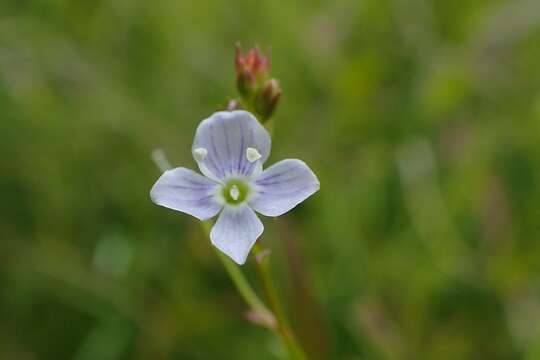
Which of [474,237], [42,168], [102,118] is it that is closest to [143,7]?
[102,118]

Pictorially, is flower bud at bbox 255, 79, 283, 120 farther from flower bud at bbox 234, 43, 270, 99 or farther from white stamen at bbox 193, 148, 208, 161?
white stamen at bbox 193, 148, 208, 161

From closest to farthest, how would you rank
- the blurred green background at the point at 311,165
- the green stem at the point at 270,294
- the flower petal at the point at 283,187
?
the flower petal at the point at 283,187 → the green stem at the point at 270,294 → the blurred green background at the point at 311,165

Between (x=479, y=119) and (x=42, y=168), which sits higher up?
(x=479, y=119)

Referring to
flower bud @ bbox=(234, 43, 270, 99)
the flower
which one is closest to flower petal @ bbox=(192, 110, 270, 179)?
the flower

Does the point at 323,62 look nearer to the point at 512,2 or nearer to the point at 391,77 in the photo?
the point at 391,77

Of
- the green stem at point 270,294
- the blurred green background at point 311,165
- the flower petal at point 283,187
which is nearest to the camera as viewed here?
the flower petal at point 283,187

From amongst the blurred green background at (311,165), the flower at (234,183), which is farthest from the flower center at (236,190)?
the blurred green background at (311,165)

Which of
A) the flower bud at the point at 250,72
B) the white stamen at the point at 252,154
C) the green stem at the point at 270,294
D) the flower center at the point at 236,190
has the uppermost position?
the flower bud at the point at 250,72

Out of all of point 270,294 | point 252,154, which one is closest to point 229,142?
point 252,154

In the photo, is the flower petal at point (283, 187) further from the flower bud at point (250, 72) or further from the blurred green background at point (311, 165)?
the blurred green background at point (311, 165)
